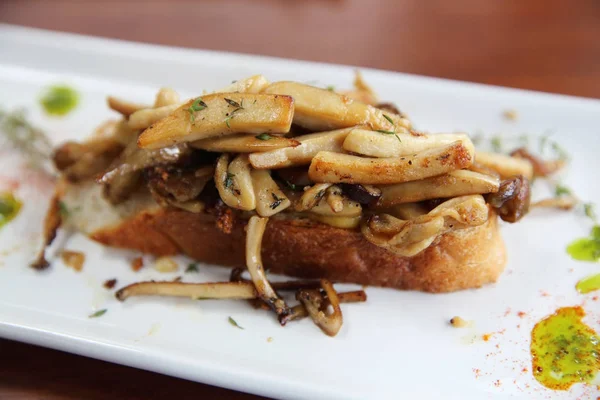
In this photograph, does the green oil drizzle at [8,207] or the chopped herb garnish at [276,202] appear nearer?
the chopped herb garnish at [276,202]

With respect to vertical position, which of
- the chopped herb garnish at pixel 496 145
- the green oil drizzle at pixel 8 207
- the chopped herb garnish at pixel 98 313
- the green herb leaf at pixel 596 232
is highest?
the chopped herb garnish at pixel 496 145

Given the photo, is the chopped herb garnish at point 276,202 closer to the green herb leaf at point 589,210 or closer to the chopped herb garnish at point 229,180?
the chopped herb garnish at point 229,180

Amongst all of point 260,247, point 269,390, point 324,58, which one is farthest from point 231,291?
point 324,58

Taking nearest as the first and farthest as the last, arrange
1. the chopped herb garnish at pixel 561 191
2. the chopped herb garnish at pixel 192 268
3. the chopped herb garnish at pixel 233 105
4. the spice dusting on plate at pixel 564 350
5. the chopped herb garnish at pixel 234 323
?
the spice dusting on plate at pixel 564 350
the chopped herb garnish at pixel 233 105
the chopped herb garnish at pixel 234 323
the chopped herb garnish at pixel 192 268
the chopped herb garnish at pixel 561 191

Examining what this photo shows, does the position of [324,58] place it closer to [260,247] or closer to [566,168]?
[566,168]

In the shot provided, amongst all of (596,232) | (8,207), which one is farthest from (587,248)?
(8,207)

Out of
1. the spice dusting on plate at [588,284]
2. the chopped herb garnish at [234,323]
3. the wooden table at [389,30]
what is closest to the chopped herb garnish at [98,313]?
the chopped herb garnish at [234,323]

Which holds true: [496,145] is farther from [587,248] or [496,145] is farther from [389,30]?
[389,30]
